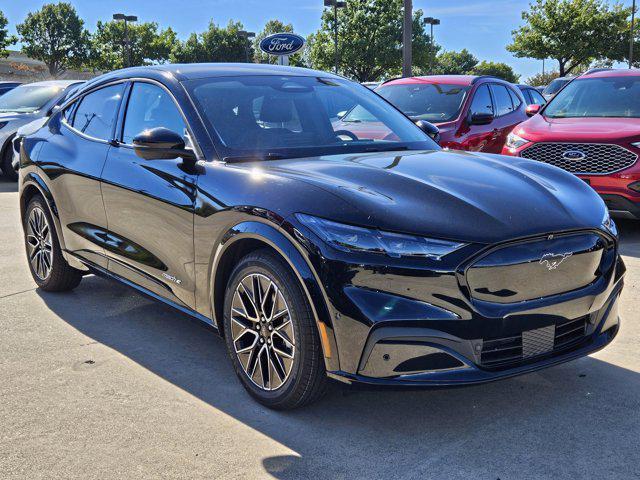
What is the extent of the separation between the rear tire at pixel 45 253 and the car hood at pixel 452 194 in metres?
2.37

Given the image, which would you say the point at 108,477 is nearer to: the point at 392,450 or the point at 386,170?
the point at 392,450

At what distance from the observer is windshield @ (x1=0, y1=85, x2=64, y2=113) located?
1334cm

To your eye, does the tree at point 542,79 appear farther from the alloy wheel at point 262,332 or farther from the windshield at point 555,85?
the alloy wheel at point 262,332

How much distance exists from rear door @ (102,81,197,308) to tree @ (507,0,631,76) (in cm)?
4910

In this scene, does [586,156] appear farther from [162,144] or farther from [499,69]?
[499,69]

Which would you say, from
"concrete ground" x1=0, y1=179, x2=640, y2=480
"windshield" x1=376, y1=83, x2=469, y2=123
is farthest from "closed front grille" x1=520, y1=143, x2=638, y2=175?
"concrete ground" x1=0, y1=179, x2=640, y2=480

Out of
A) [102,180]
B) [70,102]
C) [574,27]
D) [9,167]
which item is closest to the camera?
[102,180]

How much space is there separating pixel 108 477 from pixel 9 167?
1141cm

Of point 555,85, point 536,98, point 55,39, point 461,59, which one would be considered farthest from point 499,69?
point 536,98

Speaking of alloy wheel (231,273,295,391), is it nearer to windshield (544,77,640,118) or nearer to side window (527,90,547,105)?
windshield (544,77,640,118)

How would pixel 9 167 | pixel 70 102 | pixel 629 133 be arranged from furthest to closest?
pixel 9 167, pixel 629 133, pixel 70 102

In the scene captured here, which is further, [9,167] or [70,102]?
[9,167]

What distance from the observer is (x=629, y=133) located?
7367mm

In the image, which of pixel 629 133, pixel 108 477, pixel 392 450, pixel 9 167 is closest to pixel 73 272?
pixel 108 477
